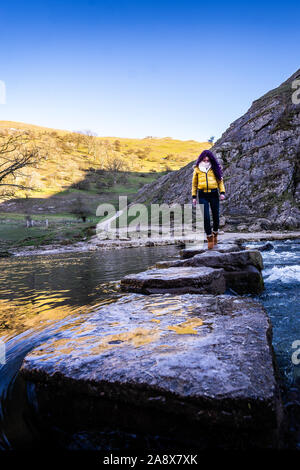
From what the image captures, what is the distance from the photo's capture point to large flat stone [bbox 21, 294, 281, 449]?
1418 mm

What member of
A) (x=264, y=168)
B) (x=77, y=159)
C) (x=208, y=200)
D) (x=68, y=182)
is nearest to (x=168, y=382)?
(x=208, y=200)

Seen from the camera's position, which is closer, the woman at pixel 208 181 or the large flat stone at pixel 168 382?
the large flat stone at pixel 168 382

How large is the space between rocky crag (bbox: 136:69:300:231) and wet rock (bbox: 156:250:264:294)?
23222 millimetres

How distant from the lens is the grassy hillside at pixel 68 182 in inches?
1339

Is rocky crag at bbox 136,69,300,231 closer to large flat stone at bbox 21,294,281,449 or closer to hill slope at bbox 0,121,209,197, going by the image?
large flat stone at bbox 21,294,281,449

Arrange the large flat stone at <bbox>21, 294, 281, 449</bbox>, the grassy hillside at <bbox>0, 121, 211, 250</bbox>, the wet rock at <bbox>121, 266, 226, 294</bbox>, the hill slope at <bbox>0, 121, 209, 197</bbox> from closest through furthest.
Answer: the large flat stone at <bbox>21, 294, 281, 449</bbox> < the wet rock at <bbox>121, 266, 226, 294</bbox> < the grassy hillside at <bbox>0, 121, 211, 250</bbox> < the hill slope at <bbox>0, 121, 209, 197</bbox>

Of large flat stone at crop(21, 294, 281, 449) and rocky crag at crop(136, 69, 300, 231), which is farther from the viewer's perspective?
rocky crag at crop(136, 69, 300, 231)

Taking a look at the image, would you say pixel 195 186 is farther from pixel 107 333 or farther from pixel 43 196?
pixel 43 196

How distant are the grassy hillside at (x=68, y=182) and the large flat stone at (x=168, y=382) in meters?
23.9

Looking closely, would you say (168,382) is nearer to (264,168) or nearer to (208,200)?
(208,200)

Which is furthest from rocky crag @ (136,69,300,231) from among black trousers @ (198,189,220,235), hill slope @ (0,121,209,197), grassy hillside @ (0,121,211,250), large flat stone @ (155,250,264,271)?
hill slope @ (0,121,209,197)

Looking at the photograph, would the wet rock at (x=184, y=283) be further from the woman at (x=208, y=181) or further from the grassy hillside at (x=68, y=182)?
the grassy hillside at (x=68, y=182)

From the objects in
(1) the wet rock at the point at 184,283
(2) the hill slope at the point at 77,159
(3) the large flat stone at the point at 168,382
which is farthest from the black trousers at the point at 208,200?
(2) the hill slope at the point at 77,159
